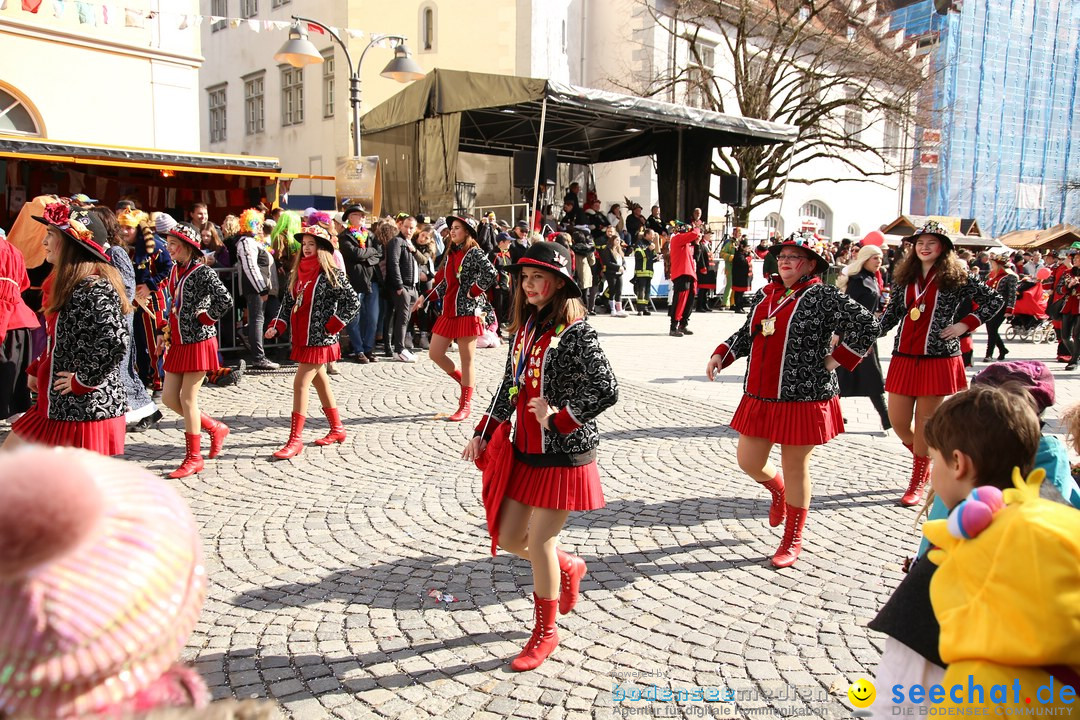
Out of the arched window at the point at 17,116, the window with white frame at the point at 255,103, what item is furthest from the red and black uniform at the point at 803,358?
the window with white frame at the point at 255,103

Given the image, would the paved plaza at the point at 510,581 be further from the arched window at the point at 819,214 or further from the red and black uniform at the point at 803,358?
the arched window at the point at 819,214

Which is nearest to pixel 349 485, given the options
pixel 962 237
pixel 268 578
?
pixel 268 578

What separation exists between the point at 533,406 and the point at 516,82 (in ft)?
38.7

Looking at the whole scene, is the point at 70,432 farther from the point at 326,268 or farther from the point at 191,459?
the point at 326,268

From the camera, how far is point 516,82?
14.0 meters

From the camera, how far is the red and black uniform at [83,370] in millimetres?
4047

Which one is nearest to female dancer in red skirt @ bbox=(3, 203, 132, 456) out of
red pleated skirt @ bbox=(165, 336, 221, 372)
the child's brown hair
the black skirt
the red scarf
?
red pleated skirt @ bbox=(165, 336, 221, 372)

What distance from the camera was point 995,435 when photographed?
195 cm

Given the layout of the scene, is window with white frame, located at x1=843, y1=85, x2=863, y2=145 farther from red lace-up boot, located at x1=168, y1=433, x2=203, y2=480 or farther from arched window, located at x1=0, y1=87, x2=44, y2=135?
red lace-up boot, located at x1=168, y1=433, x2=203, y2=480

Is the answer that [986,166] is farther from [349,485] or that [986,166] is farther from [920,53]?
[349,485]

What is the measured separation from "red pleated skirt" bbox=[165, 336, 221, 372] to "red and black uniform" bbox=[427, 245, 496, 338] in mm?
2426

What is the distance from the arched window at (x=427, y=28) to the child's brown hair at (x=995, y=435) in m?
25.3

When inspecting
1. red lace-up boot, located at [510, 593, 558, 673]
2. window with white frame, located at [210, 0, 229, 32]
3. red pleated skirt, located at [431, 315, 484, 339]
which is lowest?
red lace-up boot, located at [510, 593, 558, 673]

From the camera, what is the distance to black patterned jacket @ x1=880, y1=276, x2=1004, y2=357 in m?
5.33
